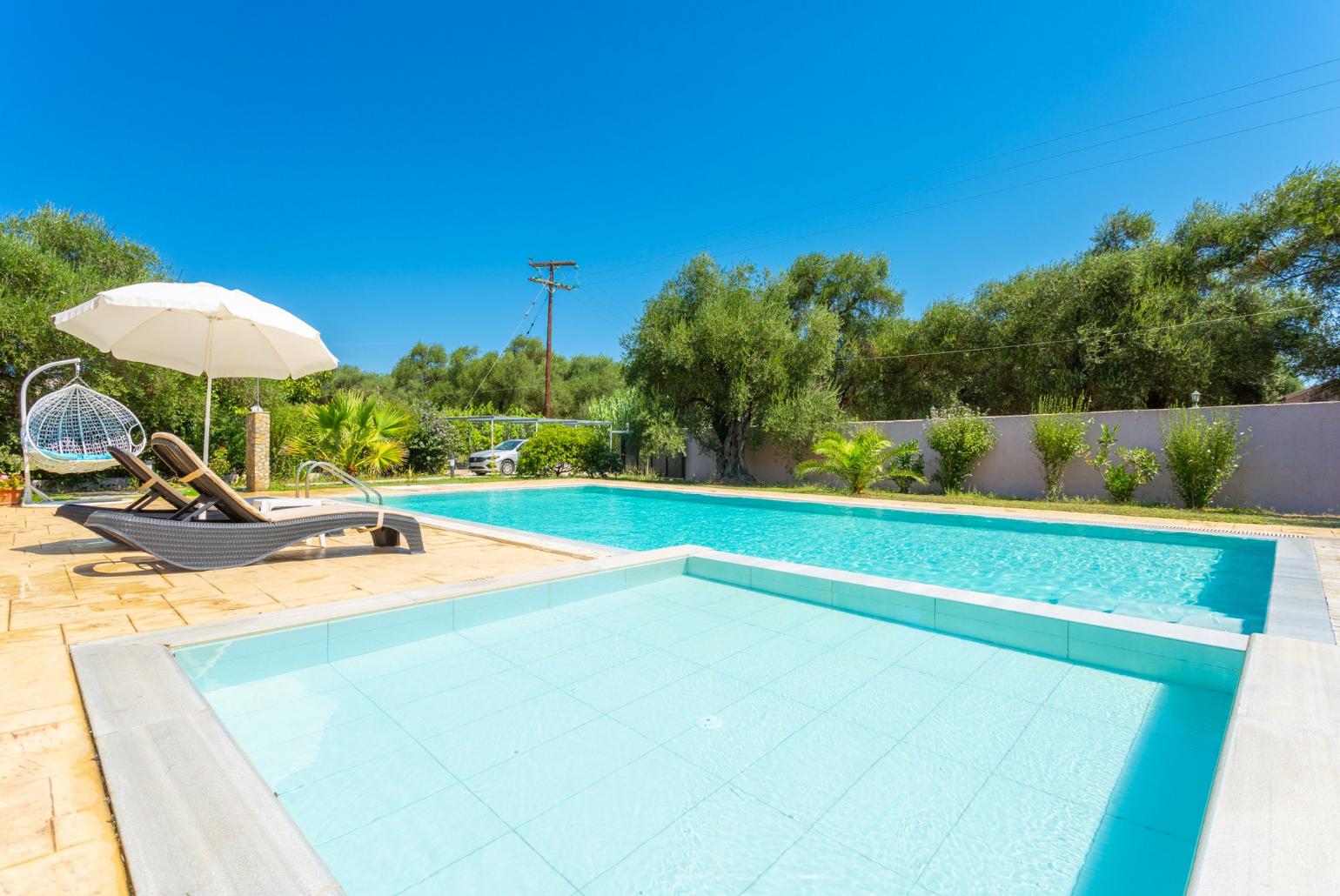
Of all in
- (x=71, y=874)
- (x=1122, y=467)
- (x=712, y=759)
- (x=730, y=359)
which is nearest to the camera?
(x=71, y=874)

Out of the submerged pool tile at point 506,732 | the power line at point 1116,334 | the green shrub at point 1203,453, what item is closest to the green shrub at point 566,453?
the power line at point 1116,334

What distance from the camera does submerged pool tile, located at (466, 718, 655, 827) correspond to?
1938 millimetres

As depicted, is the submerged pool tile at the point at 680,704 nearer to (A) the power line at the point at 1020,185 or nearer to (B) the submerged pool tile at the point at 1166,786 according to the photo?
(B) the submerged pool tile at the point at 1166,786

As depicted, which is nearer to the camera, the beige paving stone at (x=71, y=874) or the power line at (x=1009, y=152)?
the beige paving stone at (x=71, y=874)

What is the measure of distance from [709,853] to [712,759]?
0.46 m

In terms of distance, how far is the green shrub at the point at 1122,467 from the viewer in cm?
1077

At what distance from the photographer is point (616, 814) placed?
1.90 meters

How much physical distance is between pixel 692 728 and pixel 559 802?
0.67 m

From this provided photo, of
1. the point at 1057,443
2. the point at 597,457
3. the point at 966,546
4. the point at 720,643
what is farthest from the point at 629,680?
the point at 597,457

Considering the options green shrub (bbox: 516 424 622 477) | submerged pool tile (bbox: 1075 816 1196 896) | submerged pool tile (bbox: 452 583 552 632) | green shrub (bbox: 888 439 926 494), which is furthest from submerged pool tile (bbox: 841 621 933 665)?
green shrub (bbox: 516 424 622 477)

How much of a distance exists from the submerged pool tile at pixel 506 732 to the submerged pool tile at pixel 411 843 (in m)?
0.18

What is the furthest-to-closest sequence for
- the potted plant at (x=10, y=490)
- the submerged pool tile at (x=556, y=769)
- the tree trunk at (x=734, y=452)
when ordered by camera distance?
the tree trunk at (x=734, y=452)
the potted plant at (x=10, y=490)
the submerged pool tile at (x=556, y=769)

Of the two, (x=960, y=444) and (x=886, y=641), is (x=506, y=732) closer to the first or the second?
(x=886, y=641)

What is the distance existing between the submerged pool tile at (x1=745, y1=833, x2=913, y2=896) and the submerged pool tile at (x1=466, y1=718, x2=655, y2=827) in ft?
2.24
